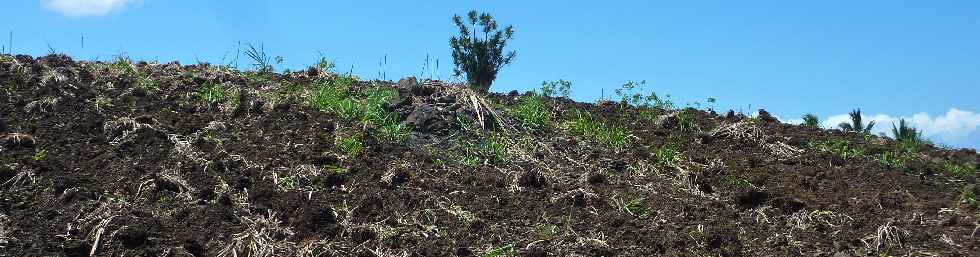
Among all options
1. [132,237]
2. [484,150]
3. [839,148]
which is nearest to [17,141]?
[132,237]

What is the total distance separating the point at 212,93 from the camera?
6.82 meters

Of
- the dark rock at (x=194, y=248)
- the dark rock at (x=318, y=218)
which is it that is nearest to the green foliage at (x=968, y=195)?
the dark rock at (x=318, y=218)

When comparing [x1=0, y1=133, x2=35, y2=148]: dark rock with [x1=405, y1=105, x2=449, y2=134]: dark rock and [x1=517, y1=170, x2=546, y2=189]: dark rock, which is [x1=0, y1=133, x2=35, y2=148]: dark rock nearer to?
[x1=405, y1=105, x2=449, y2=134]: dark rock

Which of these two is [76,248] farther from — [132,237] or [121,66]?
[121,66]

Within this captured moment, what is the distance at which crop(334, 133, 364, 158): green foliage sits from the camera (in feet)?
18.5

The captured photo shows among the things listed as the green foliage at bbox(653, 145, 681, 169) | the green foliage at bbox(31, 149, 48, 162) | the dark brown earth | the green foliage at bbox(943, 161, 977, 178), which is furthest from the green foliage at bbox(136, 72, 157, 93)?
the green foliage at bbox(943, 161, 977, 178)

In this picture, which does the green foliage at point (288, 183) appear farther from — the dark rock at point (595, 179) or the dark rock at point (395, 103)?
the dark rock at point (595, 179)

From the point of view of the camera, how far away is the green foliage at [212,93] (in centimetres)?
668

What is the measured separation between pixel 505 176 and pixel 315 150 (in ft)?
4.10

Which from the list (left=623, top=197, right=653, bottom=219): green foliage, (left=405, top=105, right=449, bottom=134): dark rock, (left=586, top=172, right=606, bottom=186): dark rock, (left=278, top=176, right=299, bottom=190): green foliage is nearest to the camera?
(left=623, top=197, right=653, bottom=219): green foliage

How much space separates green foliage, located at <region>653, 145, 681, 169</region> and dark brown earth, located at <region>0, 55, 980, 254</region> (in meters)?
0.04

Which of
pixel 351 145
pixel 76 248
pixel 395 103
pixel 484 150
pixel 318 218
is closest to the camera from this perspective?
pixel 76 248

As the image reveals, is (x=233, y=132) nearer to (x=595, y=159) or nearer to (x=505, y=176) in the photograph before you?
(x=505, y=176)

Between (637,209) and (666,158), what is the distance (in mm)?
1047
